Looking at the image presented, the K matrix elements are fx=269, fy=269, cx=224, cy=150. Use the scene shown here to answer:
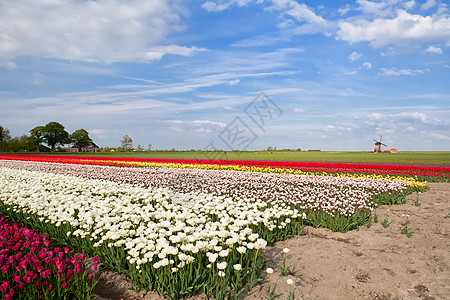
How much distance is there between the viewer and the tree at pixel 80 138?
97.7m

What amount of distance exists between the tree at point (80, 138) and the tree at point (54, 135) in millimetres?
4817

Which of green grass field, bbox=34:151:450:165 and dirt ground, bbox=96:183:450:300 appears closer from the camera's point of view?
dirt ground, bbox=96:183:450:300

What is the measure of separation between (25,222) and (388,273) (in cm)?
889

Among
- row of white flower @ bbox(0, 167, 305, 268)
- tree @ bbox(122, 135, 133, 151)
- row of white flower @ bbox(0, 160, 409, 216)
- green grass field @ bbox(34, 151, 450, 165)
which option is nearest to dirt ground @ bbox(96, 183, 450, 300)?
row of white flower @ bbox(0, 167, 305, 268)

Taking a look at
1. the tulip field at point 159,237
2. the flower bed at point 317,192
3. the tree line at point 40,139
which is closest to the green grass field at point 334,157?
the flower bed at point 317,192

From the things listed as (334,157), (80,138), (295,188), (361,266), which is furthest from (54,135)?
(361,266)

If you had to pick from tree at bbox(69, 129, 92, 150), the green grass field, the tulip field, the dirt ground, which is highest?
tree at bbox(69, 129, 92, 150)

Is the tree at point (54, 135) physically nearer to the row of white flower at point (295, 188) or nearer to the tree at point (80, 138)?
the tree at point (80, 138)

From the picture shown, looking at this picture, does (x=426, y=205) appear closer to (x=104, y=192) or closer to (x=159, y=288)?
(x=159, y=288)

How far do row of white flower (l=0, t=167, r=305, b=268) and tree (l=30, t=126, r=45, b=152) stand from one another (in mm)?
87957

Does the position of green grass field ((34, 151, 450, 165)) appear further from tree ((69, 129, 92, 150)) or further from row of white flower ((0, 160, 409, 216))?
tree ((69, 129, 92, 150))

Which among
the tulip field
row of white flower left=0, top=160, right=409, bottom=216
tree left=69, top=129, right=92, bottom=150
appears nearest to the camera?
the tulip field

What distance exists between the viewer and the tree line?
78738mm

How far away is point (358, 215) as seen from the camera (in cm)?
755
